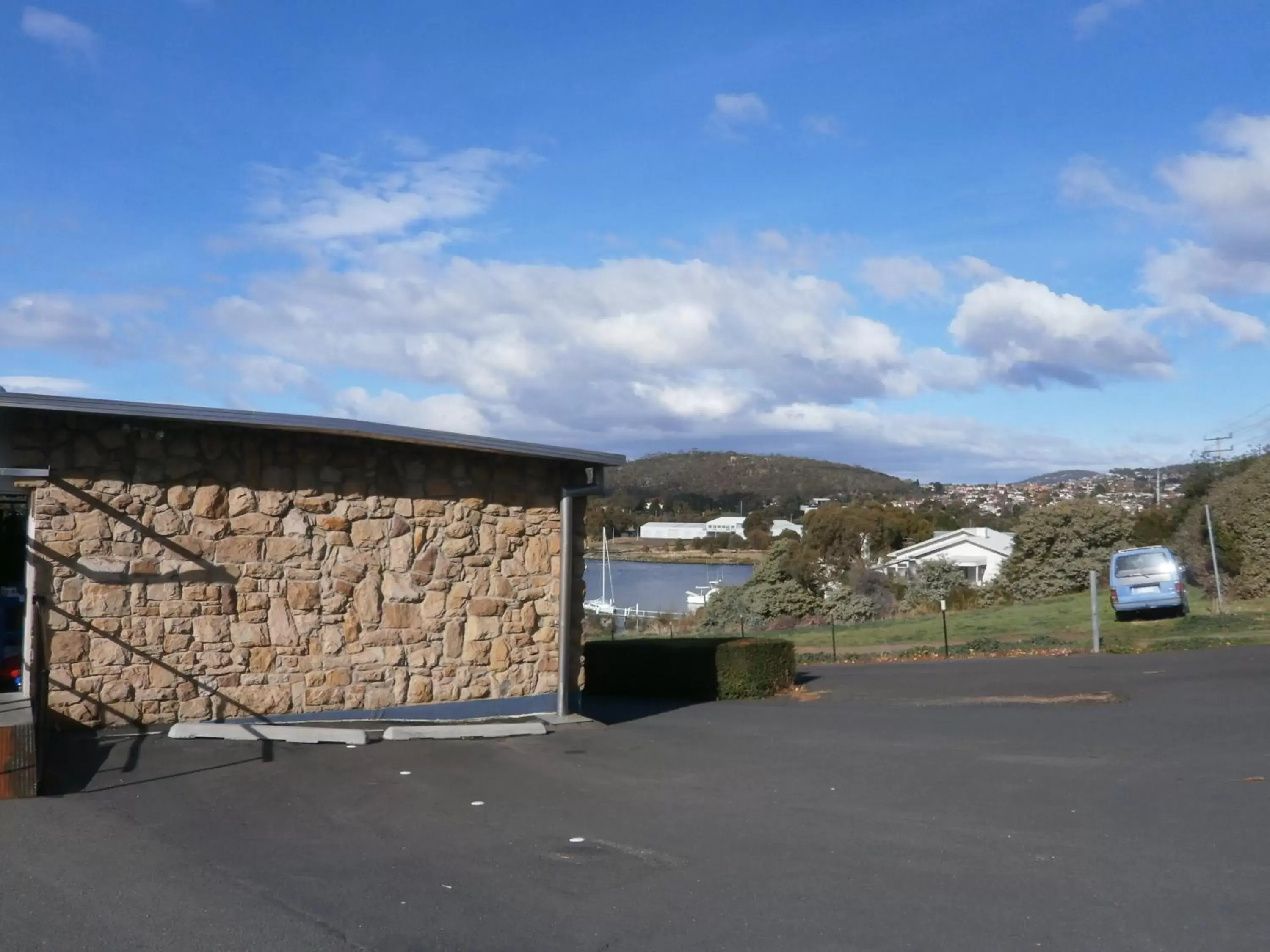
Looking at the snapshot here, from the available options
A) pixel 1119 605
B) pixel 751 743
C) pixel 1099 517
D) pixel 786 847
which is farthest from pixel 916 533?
pixel 786 847

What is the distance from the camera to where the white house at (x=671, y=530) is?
93.8m

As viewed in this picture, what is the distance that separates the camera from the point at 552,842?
834 cm

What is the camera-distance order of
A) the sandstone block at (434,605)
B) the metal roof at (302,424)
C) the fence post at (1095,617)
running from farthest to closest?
the fence post at (1095,617), the sandstone block at (434,605), the metal roof at (302,424)

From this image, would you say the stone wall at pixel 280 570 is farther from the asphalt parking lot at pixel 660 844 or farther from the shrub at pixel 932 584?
the shrub at pixel 932 584

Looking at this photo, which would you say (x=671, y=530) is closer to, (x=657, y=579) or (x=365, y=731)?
(x=657, y=579)

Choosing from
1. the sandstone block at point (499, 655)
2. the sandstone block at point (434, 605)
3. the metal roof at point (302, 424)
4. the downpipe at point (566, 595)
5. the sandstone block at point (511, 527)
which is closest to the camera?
the metal roof at point (302, 424)

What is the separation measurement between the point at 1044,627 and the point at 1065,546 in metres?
18.0

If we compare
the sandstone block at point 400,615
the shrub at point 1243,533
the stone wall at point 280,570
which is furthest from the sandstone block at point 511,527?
the shrub at point 1243,533

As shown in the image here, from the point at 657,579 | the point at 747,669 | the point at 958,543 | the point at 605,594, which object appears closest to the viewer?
the point at 747,669

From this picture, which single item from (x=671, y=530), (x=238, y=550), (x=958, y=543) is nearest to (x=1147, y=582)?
(x=238, y=550)

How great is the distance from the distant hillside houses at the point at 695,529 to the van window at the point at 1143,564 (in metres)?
58.7

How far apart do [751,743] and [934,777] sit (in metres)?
2.71

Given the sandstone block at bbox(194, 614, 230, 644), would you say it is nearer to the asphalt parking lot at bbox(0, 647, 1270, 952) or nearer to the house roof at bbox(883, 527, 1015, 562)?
the asphalt parking lot at bbox(0, 647, 1270, 952)

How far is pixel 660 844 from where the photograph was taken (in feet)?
27.3
